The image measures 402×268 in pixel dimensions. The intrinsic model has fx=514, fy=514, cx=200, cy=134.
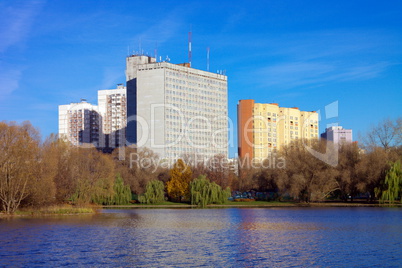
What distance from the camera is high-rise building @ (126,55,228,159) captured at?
553ft

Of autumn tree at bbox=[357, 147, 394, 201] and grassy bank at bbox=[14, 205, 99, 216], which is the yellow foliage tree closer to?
autumn tree at bbox=[357, 147, 394, 201]

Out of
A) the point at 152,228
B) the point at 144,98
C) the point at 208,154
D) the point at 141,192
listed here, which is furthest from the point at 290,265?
the point at 208,154

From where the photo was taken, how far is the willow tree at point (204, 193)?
8881cm

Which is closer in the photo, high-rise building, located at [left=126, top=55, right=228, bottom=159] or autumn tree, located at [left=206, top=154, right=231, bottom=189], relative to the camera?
autumn tree, located at [left=206, top=154, right=231, bottom=189]

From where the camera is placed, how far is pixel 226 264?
2817cm

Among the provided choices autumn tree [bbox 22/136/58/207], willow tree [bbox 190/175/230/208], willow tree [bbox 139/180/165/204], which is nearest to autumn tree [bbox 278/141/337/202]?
willow tree [bbox 190/175/230/208]

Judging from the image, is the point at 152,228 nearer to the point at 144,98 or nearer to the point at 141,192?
the point at 141,192

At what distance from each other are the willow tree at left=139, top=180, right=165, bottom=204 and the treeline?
0.19 meters

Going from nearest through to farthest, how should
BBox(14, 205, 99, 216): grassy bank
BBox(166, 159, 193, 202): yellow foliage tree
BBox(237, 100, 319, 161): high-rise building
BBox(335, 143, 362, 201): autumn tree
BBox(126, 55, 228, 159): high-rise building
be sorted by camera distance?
BBox(14, 205, 99, 216): grassy bank
BBox(335, 143, 362, 201): autumn tree
BBox(166, 159, 193, 202): yellow foliage tree
BBox(126, 55, 228, 159): high-rise building
BBox(237, 100, 319, 161): high-rise building

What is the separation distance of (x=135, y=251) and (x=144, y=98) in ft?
453

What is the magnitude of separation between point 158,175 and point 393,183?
5072 cm

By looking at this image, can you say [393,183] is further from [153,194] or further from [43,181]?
[43,181]

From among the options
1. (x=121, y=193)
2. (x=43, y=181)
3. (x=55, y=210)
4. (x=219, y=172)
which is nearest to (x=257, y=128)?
(x=219, y=172)

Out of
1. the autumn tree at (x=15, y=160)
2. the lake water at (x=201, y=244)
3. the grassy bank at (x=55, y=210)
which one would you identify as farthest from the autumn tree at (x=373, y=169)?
the autumn tree at (x=15, y=160)
